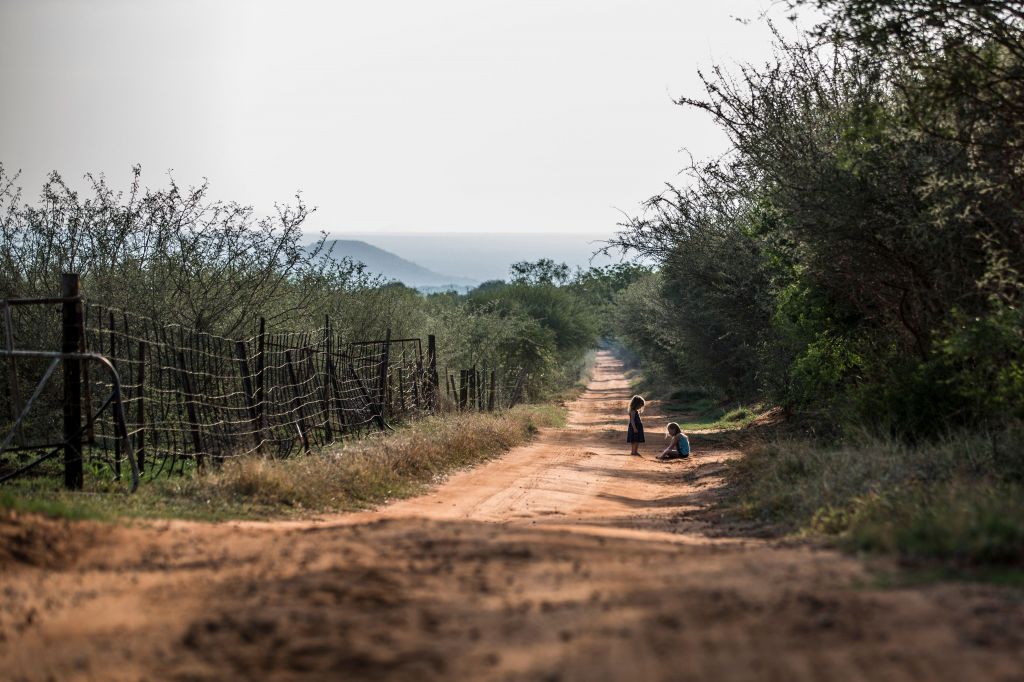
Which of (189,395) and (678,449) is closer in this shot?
(189,395)

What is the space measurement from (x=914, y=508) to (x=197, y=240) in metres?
15.3

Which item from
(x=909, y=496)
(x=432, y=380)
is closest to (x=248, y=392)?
(x=909, y=496)

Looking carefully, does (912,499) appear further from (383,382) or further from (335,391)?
(383,382)

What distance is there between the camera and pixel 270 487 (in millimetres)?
11320

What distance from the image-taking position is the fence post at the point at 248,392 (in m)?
13.2

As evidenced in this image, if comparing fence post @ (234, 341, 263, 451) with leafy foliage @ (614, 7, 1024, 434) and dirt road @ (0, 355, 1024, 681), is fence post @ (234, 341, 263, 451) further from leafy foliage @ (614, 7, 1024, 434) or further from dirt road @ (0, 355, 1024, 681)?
leafy foliage @ (614, 7, 1024, 434)

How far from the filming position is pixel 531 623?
16.7ft

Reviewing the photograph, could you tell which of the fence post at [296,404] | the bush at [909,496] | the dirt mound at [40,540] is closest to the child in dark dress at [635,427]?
the bush at [909,496]

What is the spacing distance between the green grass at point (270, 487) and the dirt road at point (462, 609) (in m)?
1.48

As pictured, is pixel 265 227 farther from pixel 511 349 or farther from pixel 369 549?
pixel 511 349

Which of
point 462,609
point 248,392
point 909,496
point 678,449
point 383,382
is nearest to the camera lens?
point 462,609

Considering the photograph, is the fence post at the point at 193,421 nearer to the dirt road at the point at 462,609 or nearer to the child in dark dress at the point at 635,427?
the dirt road at the point at 462,609

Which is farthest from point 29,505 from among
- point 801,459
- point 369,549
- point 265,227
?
point 265,227

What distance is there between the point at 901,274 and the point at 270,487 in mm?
9083
